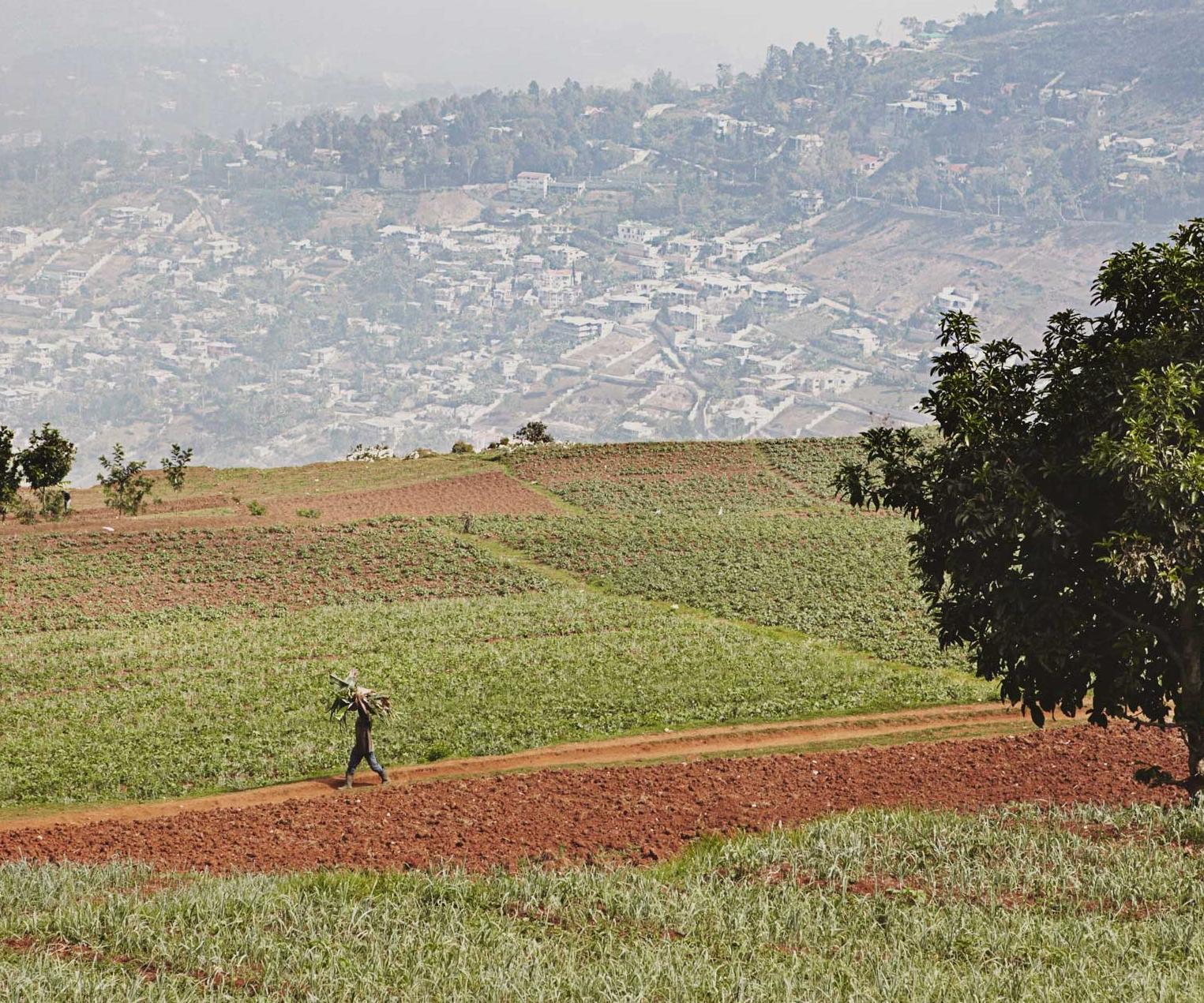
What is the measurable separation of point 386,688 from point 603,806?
35.3 feet

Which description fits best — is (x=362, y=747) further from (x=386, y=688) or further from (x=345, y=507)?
(x=345, y=507)

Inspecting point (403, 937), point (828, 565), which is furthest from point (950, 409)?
point (828, 565)

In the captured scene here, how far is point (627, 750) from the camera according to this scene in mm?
26156

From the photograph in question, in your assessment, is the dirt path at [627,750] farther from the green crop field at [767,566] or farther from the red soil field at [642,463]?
the red soil field at [642,463]

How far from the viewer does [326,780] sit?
Result: 79.4ft

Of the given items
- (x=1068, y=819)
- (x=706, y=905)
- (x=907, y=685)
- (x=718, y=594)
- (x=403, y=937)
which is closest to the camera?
(x=403, y=937)

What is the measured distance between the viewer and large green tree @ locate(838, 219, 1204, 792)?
15891mm

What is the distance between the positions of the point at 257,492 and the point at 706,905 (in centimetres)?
4898

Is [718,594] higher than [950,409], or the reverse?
[950,409]

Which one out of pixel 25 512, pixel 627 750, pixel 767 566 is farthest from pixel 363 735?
pixel 25 512

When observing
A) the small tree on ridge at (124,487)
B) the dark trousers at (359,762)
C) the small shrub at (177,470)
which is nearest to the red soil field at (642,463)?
the small shrub at (177,470)

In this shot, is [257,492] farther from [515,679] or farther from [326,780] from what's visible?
[326,780]

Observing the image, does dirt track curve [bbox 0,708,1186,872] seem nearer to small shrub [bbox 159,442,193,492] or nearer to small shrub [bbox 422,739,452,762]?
small shrub [bbox 422,739,452,762]

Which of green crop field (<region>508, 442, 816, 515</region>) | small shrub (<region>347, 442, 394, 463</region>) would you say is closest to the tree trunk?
green crop field (<region>508, 442, 816, 515</region>)
